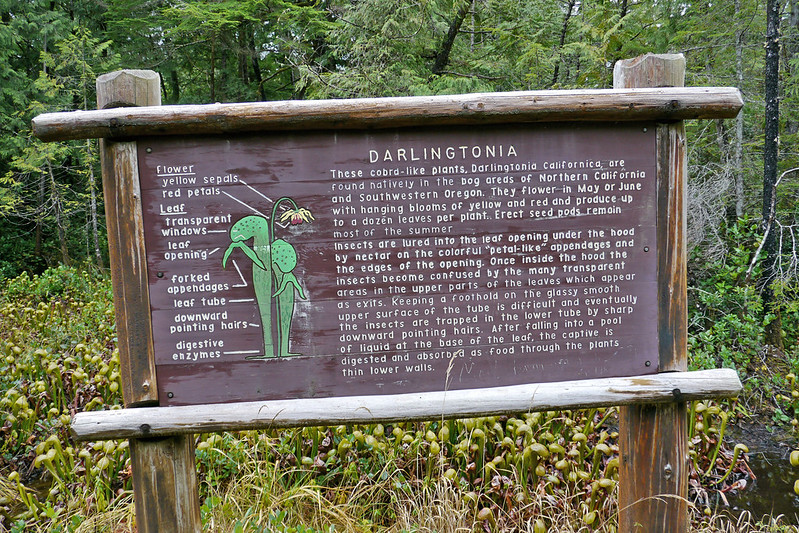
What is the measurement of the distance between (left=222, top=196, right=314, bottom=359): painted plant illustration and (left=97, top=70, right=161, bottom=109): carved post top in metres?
0.66

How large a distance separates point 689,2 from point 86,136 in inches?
359

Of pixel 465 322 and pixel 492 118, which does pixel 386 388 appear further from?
pixel 492 118

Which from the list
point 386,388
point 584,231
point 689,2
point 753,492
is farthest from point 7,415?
point 689,2

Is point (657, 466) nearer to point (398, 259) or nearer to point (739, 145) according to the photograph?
point (398, 259)

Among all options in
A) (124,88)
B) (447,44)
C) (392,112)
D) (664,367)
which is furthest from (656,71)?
(447,44)

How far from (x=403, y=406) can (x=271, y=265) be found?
2.64 ft

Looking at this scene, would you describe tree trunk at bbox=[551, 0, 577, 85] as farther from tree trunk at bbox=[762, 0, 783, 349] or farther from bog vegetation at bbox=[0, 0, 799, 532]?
tree trunk at bbox=[762, 0, 783, 349]

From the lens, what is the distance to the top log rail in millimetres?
2119

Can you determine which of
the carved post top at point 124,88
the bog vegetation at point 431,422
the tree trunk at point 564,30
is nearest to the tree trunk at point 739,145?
the bog vegetation at point 431,422

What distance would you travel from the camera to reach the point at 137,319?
221cm

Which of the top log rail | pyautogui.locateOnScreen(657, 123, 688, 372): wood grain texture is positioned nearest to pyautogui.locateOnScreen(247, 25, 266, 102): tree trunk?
the top log rail

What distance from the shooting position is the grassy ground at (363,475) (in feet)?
9.85

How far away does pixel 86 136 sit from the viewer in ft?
7.06

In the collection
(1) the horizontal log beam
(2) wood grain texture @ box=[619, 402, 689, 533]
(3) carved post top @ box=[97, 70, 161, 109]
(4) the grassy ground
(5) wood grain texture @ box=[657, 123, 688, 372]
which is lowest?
(4) the grassy ground
